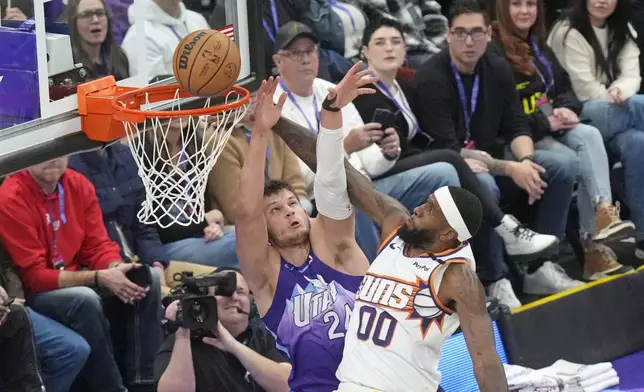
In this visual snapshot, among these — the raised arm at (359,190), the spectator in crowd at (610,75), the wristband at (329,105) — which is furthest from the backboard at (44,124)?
the spectator in crowd at (610,75)

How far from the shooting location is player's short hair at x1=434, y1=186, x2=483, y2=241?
13.6ft

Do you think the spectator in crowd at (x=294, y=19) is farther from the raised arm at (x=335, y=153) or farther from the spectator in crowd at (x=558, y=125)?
the raised arm at (x=335, y=153)

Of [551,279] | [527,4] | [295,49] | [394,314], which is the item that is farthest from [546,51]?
[394,314]

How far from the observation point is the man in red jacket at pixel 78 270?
5.15 meters

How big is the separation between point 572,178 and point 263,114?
10.6 ft

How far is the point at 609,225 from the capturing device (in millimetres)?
7383

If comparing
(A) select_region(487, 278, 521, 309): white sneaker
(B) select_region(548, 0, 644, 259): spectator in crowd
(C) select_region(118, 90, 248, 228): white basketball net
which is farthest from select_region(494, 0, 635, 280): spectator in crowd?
(C) select_region(118, 90, 248, 228): white basketball net

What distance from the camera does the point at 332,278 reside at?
4.65 metres

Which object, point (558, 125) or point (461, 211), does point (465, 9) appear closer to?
point (558, 125)

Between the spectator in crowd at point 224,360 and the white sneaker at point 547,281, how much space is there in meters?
2.43

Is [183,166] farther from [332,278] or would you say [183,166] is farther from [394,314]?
[394,314]

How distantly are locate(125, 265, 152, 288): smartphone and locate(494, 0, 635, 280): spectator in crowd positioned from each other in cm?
318

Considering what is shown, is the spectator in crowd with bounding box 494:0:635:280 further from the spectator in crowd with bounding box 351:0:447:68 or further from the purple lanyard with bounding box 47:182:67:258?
the purple lanyard with bounding box 47:182:67:258

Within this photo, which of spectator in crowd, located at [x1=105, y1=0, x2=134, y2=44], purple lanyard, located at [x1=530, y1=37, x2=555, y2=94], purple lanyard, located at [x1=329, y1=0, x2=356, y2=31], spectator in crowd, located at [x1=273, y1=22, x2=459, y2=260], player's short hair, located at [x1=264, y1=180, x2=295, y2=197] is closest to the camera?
player's short hair, located at [x1=264, y1=180, x2=295, y2=197]
